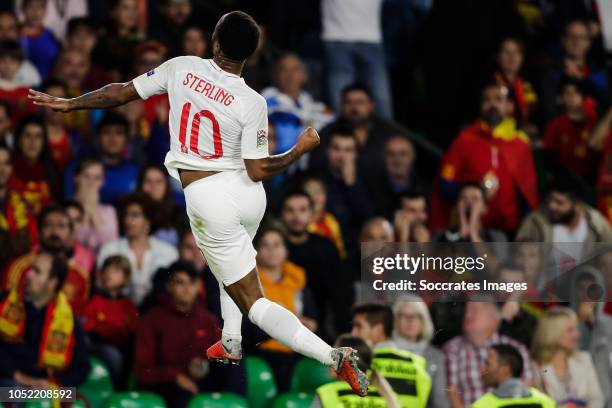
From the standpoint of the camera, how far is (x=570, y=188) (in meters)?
12.4

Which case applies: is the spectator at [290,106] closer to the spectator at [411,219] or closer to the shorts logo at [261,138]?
the spectator at [411,219]

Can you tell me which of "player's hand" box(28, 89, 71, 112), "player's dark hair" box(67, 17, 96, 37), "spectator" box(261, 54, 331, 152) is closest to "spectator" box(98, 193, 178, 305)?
"spectator" box(261, 54, 331, 152)

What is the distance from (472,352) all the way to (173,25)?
4826 mm

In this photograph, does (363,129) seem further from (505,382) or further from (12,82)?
(505,382)

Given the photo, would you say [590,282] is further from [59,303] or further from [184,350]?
[59,303]

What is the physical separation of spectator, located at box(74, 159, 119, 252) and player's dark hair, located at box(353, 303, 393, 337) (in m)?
2.25

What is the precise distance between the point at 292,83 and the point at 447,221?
172cm

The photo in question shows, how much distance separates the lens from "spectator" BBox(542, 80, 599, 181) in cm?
1355

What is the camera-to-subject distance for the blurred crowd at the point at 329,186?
34.6ft

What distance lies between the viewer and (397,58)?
14938 millimetres

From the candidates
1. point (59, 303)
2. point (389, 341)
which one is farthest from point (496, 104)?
point (59, 303)

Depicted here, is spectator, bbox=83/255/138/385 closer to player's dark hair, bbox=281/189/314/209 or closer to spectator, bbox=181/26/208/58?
player's dark hair, bbox=281/189/314/209

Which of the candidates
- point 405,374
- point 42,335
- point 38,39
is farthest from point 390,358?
Answer: point 38,39

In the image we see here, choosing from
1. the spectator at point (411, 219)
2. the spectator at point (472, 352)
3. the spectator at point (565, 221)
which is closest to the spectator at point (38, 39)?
the spectator at point (411, 219)
